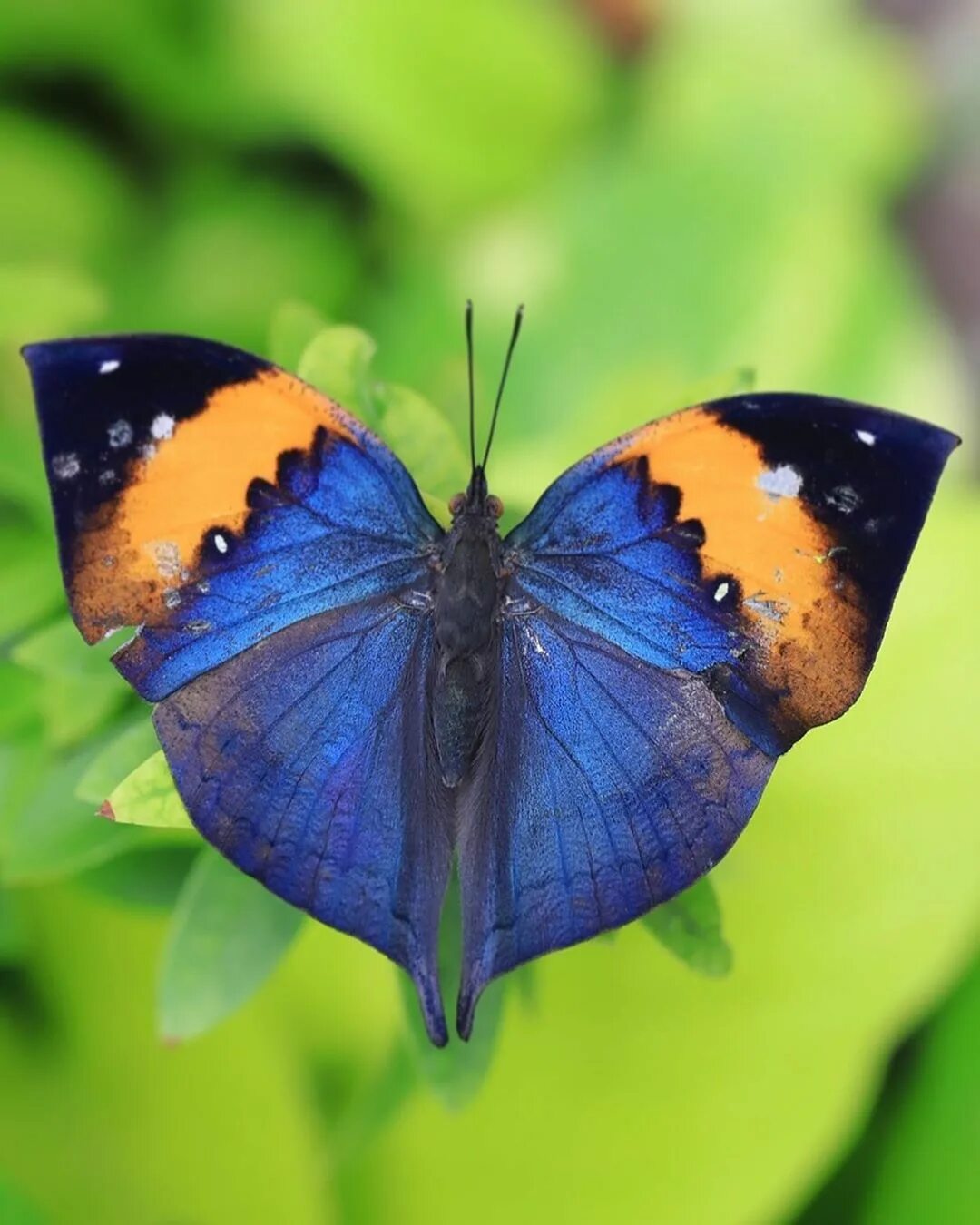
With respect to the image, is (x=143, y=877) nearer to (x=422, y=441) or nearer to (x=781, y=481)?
(x=422, y=441)

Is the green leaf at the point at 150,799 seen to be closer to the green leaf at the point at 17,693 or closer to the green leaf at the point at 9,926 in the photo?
the green leaf at the point at 17,693

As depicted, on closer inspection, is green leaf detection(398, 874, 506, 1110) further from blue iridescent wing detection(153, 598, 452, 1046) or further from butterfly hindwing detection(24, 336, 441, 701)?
butterfly hindwing detection(24, 336, 441, 701)

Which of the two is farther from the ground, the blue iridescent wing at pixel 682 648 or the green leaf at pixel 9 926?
the blue iridescent wing at pixel 682 648

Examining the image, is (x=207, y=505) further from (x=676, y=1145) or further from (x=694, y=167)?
(x=694, y=167)

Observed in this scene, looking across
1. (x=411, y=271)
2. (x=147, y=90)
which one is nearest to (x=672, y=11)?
(x=411, y=271)

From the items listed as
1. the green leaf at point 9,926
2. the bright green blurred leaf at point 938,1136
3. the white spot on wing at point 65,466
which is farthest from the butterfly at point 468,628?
the bright green blurred leaf at point 938,1136
